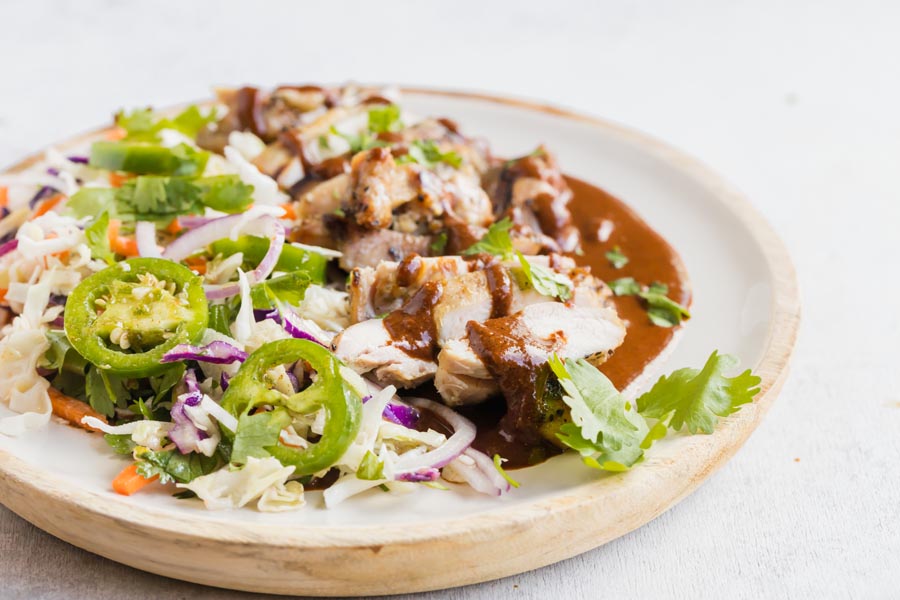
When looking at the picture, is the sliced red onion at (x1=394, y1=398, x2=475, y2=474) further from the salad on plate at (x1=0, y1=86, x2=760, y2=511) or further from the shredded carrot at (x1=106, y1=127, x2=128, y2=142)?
the shredded carrot at (x1=106, y1=127, x2=128, y2=142)

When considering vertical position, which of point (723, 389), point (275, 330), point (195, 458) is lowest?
point (195, 458)

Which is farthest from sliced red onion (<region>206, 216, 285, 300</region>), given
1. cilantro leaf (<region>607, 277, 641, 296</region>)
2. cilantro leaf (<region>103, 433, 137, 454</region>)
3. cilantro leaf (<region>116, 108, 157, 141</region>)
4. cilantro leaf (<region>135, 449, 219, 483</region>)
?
cilantro leaf (<region>607, 277, 641, 296</region>)

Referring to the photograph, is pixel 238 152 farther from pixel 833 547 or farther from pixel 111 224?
pixel 833 547

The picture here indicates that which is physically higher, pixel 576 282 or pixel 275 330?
pixel 576 282

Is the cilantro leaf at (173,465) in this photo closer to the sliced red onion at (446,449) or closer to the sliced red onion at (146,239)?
the sliced red onion at (446,449)

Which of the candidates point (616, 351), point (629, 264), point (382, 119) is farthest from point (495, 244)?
point (382, 119)

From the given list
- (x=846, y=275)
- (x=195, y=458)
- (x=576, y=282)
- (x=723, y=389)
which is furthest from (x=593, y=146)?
(x=195, y=458)

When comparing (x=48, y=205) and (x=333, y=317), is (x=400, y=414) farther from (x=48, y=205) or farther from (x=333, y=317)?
(x=48, y=205)
